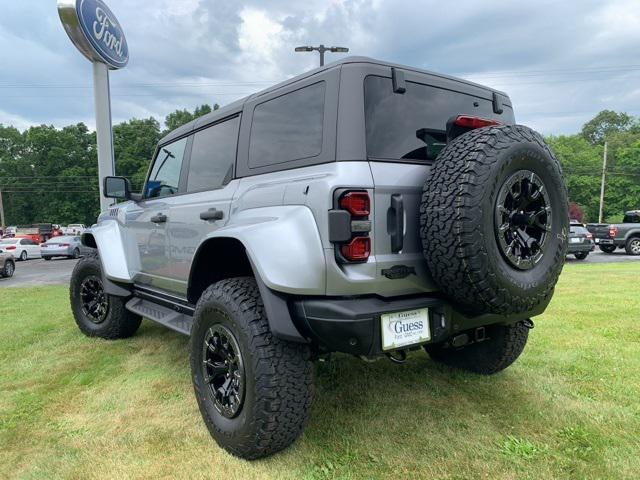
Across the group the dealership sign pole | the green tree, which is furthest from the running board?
the green tree

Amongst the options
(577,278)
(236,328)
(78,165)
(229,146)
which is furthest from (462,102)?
(78,165)

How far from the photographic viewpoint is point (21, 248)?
2200 cm

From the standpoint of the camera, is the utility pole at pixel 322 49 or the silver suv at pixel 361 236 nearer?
the silver suv at pixel 361 236

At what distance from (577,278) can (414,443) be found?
772cm

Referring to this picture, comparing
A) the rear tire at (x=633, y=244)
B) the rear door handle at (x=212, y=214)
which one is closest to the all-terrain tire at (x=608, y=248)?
the rear tire at (x=633, y=244)

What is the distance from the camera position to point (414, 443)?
242cm

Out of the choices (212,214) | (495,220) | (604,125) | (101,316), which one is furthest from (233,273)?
(604,125)

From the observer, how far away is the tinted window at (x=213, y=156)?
2973 millimetres

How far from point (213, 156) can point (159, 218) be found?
2.39 feet

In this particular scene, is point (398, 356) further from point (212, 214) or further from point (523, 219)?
point (212, 214)

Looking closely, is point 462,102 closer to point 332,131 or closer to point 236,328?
point 332,131

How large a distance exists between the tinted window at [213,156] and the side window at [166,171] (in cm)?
23

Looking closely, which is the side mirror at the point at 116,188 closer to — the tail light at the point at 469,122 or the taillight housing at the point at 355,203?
the taillight housing at the point at 355,203

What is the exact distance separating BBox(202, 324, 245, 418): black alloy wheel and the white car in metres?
22.9
